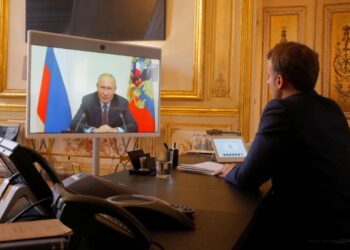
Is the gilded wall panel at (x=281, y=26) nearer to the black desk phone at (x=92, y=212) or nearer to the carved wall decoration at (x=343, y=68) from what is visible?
the carved wall decoration at (x=343, y=68)

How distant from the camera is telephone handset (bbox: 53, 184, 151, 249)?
700 millimetres

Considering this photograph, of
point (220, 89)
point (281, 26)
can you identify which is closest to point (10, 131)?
point (220, 89)

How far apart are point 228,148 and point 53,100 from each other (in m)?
1.05

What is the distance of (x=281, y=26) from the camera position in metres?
5.65

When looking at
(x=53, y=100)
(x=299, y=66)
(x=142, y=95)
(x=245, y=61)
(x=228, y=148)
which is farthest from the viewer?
(x=245, y=61)

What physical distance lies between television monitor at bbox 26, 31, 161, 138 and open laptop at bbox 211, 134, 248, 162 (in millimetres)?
677

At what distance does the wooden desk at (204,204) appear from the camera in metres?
0.91

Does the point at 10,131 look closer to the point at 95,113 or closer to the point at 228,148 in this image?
the point at 95,113

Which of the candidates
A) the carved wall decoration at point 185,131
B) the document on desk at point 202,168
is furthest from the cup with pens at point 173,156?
the carved wall decoration at point 185,131

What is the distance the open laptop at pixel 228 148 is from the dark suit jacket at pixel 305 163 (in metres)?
0.81

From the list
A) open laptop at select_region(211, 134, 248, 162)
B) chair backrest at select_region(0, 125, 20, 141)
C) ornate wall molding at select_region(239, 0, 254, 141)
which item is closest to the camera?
open laptop at select_region(211, 134, 248, 162)

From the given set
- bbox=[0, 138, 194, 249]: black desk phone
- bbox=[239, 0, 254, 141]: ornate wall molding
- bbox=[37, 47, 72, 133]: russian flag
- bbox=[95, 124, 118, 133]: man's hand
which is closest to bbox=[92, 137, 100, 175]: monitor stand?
bbox=[95, 124, 118, 133]: man's hand

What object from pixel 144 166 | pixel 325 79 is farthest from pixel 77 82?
pixel 325 79

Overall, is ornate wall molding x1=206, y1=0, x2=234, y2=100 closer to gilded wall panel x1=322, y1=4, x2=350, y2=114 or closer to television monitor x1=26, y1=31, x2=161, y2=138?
television monitor x1=26, y1=31, x2=161, y2=138
